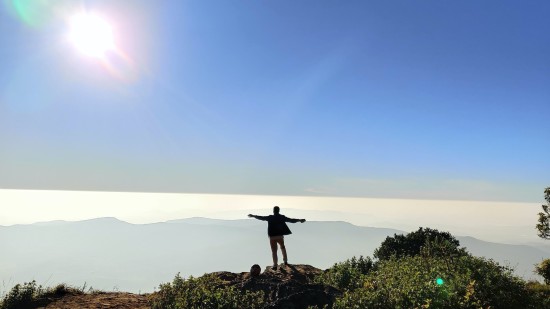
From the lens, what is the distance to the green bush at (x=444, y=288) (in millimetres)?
8539

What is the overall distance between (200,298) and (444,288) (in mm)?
5994

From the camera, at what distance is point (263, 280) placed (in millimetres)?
11688

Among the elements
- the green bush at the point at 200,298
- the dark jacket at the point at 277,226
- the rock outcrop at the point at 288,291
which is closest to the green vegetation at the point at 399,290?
the green bush at the point at 200,298

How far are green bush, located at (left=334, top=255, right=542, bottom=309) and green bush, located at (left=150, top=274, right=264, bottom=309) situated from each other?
232 cm

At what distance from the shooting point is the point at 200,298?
365 inches

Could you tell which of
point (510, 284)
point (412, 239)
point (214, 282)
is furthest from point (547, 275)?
point (214, 282)

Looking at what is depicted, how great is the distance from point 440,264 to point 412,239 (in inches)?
780

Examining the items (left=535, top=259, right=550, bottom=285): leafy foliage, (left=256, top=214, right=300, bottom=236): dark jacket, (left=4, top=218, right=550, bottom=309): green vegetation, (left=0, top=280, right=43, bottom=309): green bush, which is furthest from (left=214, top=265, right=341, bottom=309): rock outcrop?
(left=535, top=259, right=550, bottom=285): leafy foliage

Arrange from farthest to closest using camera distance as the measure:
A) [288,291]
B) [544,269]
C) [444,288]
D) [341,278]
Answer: [544,269], [341,278], [288,291], [444,288]

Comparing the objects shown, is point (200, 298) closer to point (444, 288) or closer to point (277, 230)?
point (444, 288)

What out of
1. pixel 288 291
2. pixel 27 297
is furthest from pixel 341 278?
pixel 27 297

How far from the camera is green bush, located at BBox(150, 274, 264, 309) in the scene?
8945 mm

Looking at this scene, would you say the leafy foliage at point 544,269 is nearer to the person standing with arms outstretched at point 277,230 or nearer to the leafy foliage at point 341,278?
the leafy foliage at point 341,278

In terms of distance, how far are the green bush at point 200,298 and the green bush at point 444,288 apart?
2.32 m
